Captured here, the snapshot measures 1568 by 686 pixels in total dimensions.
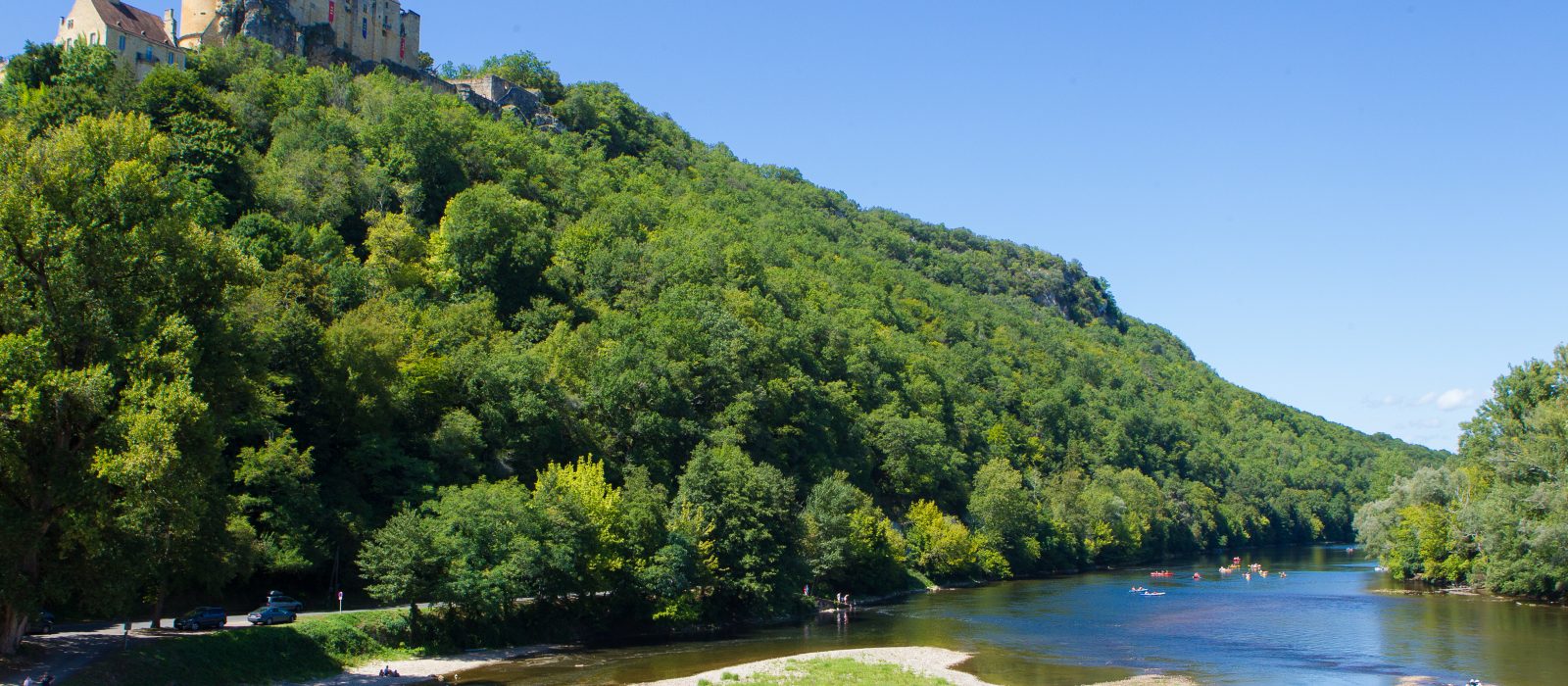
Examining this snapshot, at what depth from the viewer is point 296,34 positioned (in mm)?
101062

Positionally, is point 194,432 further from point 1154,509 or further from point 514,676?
point 1154,509

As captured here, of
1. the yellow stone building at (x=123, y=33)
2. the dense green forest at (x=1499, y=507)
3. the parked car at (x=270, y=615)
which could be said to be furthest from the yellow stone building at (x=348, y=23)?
the dense green forest at (x=1499, y=507)

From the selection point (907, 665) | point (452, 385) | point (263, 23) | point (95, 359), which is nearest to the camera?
point (95, 359)

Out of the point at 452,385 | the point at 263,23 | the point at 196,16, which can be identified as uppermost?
the point at 263,23

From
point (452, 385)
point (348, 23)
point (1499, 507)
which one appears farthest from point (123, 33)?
point (1499, 507)

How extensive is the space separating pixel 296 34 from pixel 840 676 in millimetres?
83965

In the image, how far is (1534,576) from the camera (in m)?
68.2

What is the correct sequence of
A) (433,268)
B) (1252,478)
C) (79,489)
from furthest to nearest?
(1252,478), (433,268), (79,489)

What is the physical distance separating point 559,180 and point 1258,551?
10221cm

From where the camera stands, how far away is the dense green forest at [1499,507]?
220 feet

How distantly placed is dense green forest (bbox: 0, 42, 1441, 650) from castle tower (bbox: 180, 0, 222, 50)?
4.77 metres

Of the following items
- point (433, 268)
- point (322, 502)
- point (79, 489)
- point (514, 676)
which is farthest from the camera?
point (433, 268)

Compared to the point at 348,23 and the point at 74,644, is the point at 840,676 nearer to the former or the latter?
the point at 74,644

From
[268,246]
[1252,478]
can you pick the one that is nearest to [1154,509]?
[1252,478]
